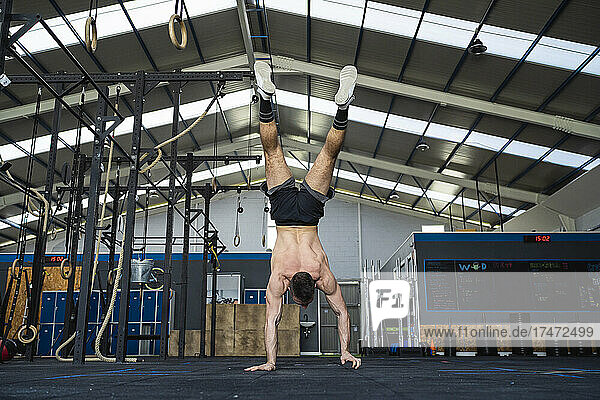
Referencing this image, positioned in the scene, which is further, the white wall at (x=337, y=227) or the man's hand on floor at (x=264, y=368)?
the white wall at (x=337, y=227)

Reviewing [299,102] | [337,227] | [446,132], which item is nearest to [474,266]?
[446,132]

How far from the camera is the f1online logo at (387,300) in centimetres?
1106

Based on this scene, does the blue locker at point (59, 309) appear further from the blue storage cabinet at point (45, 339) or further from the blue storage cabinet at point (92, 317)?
the blue storage cabinet at point (45, 339)

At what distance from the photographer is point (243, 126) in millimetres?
15016

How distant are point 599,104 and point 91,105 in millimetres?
10390

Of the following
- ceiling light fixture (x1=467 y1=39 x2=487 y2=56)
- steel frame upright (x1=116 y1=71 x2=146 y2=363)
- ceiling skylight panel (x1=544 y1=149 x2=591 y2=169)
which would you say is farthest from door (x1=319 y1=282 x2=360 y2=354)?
steel frame upright (x1=116 y1=71 x2=146 y2=363)

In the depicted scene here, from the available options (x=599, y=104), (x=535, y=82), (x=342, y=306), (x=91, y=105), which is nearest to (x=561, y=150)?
(x=599, y=104)

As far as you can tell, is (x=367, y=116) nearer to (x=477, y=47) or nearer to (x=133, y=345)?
(x=477, y=47)

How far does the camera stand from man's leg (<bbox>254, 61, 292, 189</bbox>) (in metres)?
3.77

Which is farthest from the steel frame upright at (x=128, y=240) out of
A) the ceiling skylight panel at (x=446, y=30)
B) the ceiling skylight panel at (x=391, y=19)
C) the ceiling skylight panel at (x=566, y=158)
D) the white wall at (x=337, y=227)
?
the white wall at (x=337, y=227)

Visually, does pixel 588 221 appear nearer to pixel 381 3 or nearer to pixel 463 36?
pixel 463 36

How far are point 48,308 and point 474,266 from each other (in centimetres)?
954

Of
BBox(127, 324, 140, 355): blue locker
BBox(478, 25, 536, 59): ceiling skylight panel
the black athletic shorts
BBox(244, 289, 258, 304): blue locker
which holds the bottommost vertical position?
BBox(127, 324, 140, 355): blue locker

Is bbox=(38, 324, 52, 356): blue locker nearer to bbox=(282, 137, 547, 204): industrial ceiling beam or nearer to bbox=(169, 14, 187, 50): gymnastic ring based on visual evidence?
bbox=(282, 137, 547, 204): industrial ceiling beam
